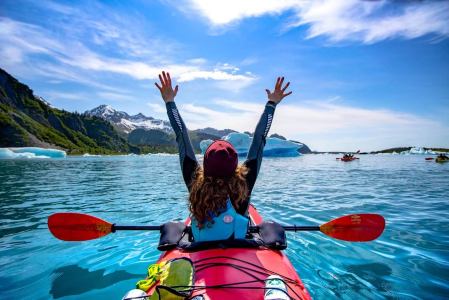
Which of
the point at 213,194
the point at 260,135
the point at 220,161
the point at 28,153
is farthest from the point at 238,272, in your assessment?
the point at 28,153

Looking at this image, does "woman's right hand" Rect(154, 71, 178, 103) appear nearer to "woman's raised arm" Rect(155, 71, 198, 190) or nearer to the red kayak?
"woman's raised arm" Rect(155, 71, 198, 190)

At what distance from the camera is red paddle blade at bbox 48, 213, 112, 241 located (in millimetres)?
4371

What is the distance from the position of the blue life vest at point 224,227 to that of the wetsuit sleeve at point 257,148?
124 millimetres

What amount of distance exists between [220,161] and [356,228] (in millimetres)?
2861

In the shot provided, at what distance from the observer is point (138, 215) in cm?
854

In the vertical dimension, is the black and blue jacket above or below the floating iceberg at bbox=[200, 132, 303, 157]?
below

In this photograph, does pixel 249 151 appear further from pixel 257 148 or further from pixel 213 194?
pixel 213 194

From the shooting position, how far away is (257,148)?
3.65 m

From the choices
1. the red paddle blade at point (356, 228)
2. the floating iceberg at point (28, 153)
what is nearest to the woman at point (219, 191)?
the red paddle blade at point (356, 228)

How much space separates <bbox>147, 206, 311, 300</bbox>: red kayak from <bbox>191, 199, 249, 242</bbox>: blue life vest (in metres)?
0.15

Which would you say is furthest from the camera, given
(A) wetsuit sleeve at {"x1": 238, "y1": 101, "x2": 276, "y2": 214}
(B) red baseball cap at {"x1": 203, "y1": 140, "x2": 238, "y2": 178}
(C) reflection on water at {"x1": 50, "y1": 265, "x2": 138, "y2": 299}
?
(C) reflection on water at {"x1": 50, "y1": 265, "x2": 138, "y2": 299}

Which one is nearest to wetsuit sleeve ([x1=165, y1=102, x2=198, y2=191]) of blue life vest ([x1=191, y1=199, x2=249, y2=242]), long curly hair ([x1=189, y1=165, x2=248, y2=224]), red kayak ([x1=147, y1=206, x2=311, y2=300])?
long curly hair ([x1=189, y1=165, x2=248, y2=224])

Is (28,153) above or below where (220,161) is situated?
below

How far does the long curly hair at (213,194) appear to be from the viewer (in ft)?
9.41
